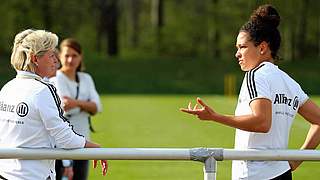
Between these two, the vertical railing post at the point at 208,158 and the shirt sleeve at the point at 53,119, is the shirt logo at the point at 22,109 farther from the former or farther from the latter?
the vertical railing post at the point at 208,158

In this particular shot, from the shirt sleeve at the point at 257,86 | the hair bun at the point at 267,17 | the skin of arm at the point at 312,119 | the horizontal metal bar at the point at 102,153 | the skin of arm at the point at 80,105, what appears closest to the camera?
the horizontal metal bar at the point at 102,153

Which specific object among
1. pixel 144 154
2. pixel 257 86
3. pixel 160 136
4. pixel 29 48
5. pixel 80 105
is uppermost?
pixel 29 48

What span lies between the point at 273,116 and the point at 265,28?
0.55 m

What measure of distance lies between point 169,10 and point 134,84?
27861mm

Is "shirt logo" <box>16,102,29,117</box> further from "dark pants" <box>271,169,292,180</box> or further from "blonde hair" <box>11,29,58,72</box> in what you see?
"dark pants" <box>271,169,292,180</box>

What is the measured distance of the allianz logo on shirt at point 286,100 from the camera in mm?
4618

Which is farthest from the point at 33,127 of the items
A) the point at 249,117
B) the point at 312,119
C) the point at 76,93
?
the point at 76,93

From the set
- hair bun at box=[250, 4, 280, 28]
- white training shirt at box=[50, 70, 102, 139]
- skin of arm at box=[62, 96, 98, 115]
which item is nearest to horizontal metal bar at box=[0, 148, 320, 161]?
hair bun at box=[250, 4, 280, 28]

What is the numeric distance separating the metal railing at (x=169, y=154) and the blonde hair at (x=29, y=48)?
65 cm

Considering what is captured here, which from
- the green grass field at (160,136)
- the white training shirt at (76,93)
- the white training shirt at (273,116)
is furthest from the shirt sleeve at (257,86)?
the green grass field at (160,136)

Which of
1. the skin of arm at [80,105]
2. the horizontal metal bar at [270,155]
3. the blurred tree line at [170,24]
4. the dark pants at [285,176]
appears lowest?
the blurred tree line at [170,24]

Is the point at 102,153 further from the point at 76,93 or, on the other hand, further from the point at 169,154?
the point at 76,93

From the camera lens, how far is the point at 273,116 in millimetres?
4648

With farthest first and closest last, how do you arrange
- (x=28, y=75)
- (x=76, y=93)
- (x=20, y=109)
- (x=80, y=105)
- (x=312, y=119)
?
(x=76, y=93) → (x=80, y=105) → (x=312, y=119) → (x=28, y=75) → (x=20, y=109)
